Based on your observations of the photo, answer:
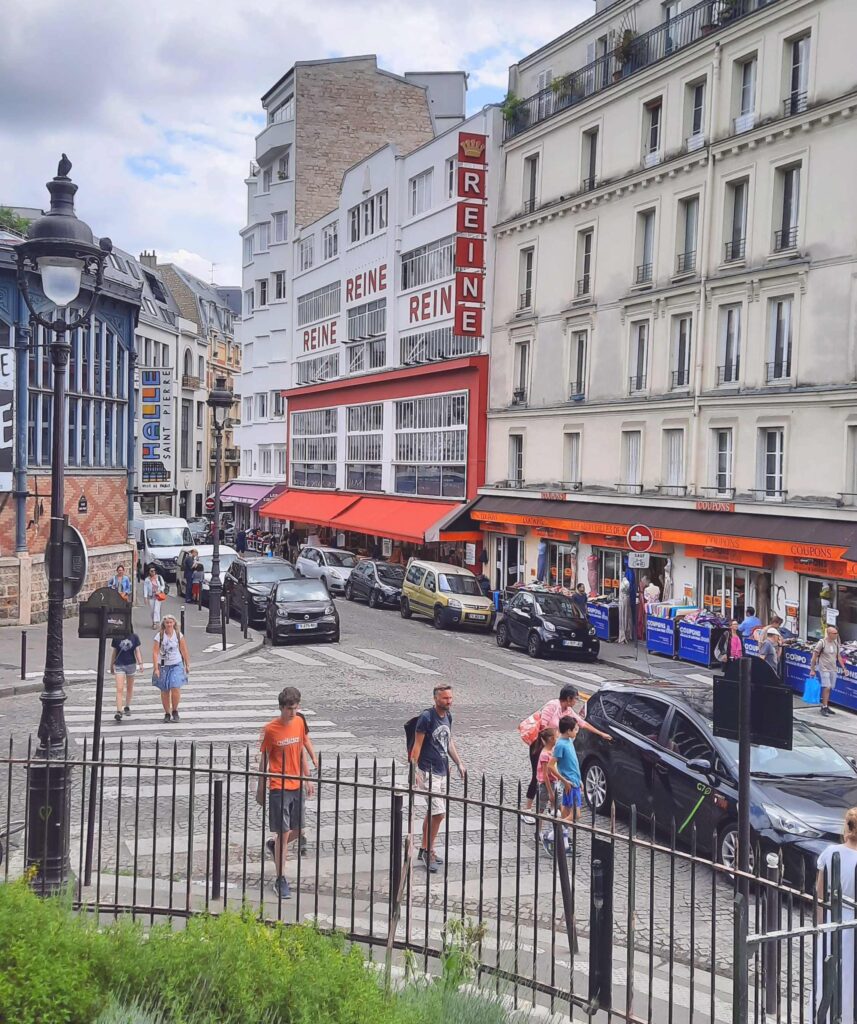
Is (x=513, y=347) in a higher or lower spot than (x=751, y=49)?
lower

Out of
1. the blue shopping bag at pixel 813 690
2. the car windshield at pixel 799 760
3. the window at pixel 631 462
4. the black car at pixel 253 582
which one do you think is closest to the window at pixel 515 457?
the window at pixel 631 462

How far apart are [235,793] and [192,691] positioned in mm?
7267

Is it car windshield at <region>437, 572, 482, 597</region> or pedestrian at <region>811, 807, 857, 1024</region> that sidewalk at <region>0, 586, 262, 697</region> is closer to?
car windshield at <region>437, 572, 482, 597</region>

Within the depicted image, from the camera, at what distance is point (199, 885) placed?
29.2 ft

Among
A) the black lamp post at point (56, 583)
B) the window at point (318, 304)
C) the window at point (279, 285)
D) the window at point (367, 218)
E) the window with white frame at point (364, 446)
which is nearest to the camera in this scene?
the black lamp post at point (56, 583)

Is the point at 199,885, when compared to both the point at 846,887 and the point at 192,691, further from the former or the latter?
the point at 192,691

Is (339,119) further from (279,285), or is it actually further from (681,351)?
(681,351)

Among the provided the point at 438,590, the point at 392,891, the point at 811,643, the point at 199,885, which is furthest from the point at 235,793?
the point at 438,590

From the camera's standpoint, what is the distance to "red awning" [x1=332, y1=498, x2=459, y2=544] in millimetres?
39031

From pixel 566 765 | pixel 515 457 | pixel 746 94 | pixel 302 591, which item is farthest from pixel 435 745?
pixel 515 457

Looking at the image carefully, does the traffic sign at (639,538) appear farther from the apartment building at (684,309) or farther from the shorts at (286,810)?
the shorts at (286,810)

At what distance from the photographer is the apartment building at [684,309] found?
79.3 ft

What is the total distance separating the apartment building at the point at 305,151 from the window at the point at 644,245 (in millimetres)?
26824

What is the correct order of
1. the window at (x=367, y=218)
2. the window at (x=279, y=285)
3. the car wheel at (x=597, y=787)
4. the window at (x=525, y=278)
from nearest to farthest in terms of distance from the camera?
the car wheel at (x=597, y=787)
the window at (x=525, y=278)
the window at (x=367, y=218)
the window at (x=279, y=285)
